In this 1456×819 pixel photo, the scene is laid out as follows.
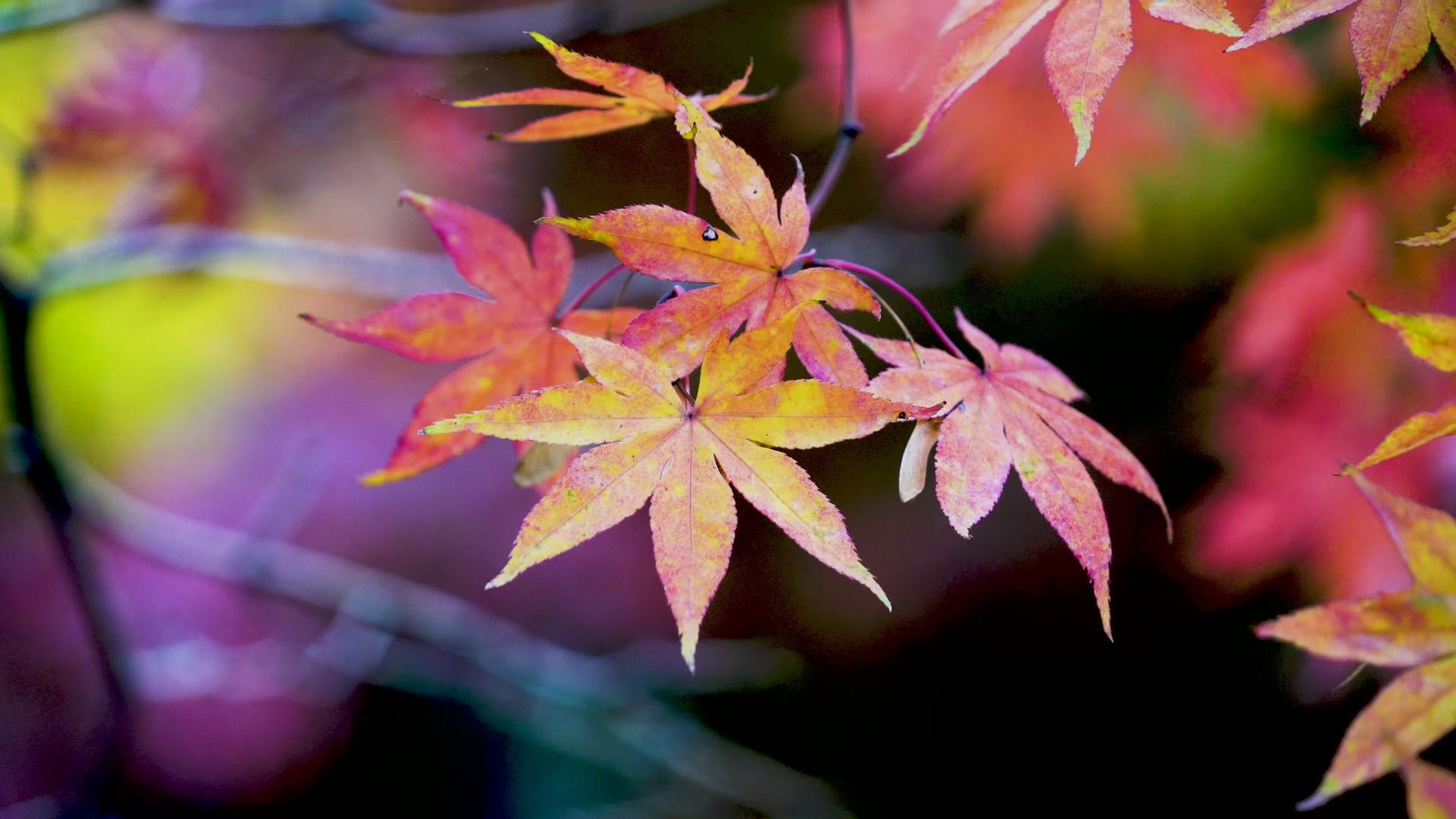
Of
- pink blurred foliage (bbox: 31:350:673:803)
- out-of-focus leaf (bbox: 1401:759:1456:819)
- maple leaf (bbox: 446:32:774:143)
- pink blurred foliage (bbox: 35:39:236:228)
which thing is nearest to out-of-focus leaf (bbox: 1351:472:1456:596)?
out-of-focus leaf (bbox: 1401:759:1456:819)

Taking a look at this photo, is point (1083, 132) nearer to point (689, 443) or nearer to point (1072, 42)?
point (1072, 42)

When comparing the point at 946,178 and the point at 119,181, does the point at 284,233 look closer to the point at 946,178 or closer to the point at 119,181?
the point at 119,181

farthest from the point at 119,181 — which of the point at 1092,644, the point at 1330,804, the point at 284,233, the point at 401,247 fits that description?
the point at 1330,804

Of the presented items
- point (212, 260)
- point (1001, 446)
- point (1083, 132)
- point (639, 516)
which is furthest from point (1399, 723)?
point (639, 516)

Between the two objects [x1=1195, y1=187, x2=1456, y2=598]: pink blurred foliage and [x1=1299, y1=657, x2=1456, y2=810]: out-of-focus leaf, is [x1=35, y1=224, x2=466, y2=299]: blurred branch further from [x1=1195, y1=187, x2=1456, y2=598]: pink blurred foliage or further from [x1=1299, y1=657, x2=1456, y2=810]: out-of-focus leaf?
[x1=1195, y1=187, x2=1456, y2=598]: pink blurred foliage

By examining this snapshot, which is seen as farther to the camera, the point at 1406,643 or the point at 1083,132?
the point at 1406,643

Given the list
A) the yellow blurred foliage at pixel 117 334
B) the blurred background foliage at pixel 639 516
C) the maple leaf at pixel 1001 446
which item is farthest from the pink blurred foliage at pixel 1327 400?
the yellow blurred foliage at pixel 117 334

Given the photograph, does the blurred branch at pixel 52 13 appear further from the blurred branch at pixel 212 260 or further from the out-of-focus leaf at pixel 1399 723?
the out-of-focus leaf at pixel 1399 723
